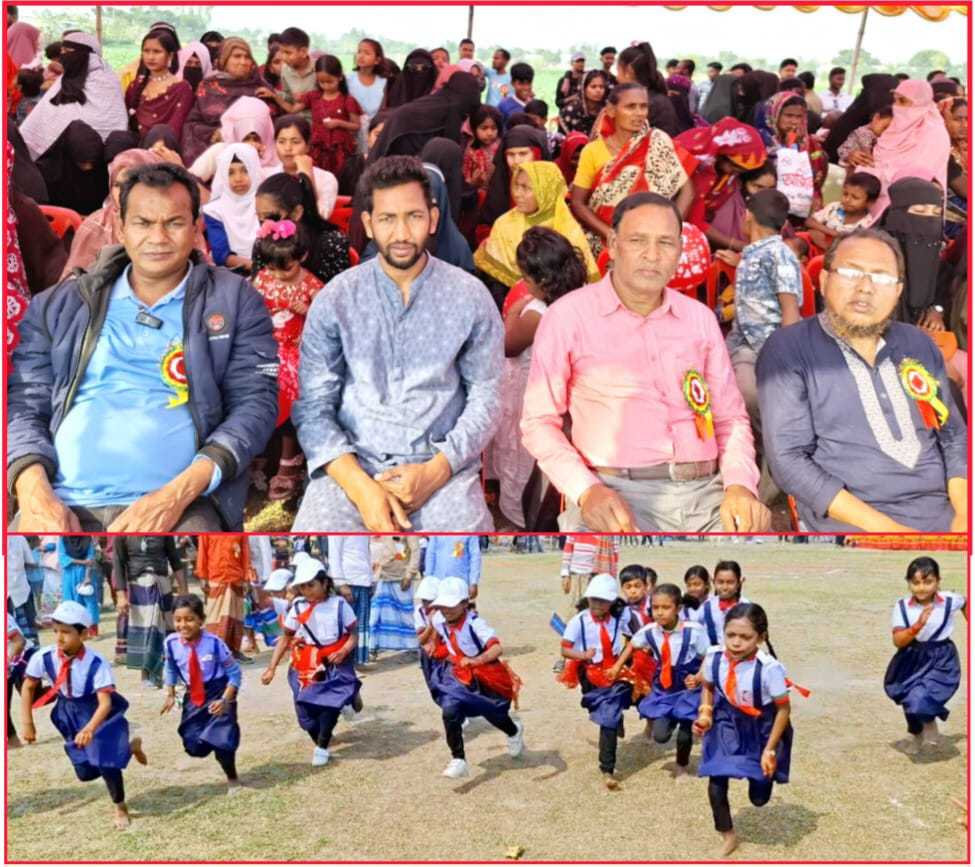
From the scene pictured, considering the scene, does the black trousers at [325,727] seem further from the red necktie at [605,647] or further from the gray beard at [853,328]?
A: the gray beard at [853,328]

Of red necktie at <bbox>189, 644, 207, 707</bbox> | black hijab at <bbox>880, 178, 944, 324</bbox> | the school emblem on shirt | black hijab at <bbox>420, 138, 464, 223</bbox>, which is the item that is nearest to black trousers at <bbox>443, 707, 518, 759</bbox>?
red necktie at <bbox>189, 644, 207, 707</bbox>

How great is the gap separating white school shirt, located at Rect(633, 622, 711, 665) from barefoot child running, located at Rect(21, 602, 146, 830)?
1.26 metres

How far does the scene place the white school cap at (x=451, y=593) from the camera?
321cm

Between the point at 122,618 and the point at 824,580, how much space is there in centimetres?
169

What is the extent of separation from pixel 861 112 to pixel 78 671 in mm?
6174

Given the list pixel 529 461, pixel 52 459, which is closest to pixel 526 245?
pixel 529 461

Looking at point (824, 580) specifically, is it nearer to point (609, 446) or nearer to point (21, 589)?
point (609, 446)

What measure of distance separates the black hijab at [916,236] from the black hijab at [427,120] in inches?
→ 84.1

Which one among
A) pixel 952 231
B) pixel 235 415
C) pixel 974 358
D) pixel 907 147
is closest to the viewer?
pixel 974 358

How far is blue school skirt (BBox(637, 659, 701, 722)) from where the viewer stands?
10.7ft

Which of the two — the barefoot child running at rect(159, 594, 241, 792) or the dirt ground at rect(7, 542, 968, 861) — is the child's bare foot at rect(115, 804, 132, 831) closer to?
the dirt ground at rect(7, 542, 968, 861)

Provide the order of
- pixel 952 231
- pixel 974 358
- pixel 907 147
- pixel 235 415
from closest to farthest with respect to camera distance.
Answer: pixel 974 358
pixel 235 415
pixel 952 231
pixel 907 147

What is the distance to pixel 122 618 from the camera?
321cm

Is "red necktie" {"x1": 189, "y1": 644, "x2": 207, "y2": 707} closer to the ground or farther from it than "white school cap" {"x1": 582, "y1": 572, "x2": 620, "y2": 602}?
closer to the ground
